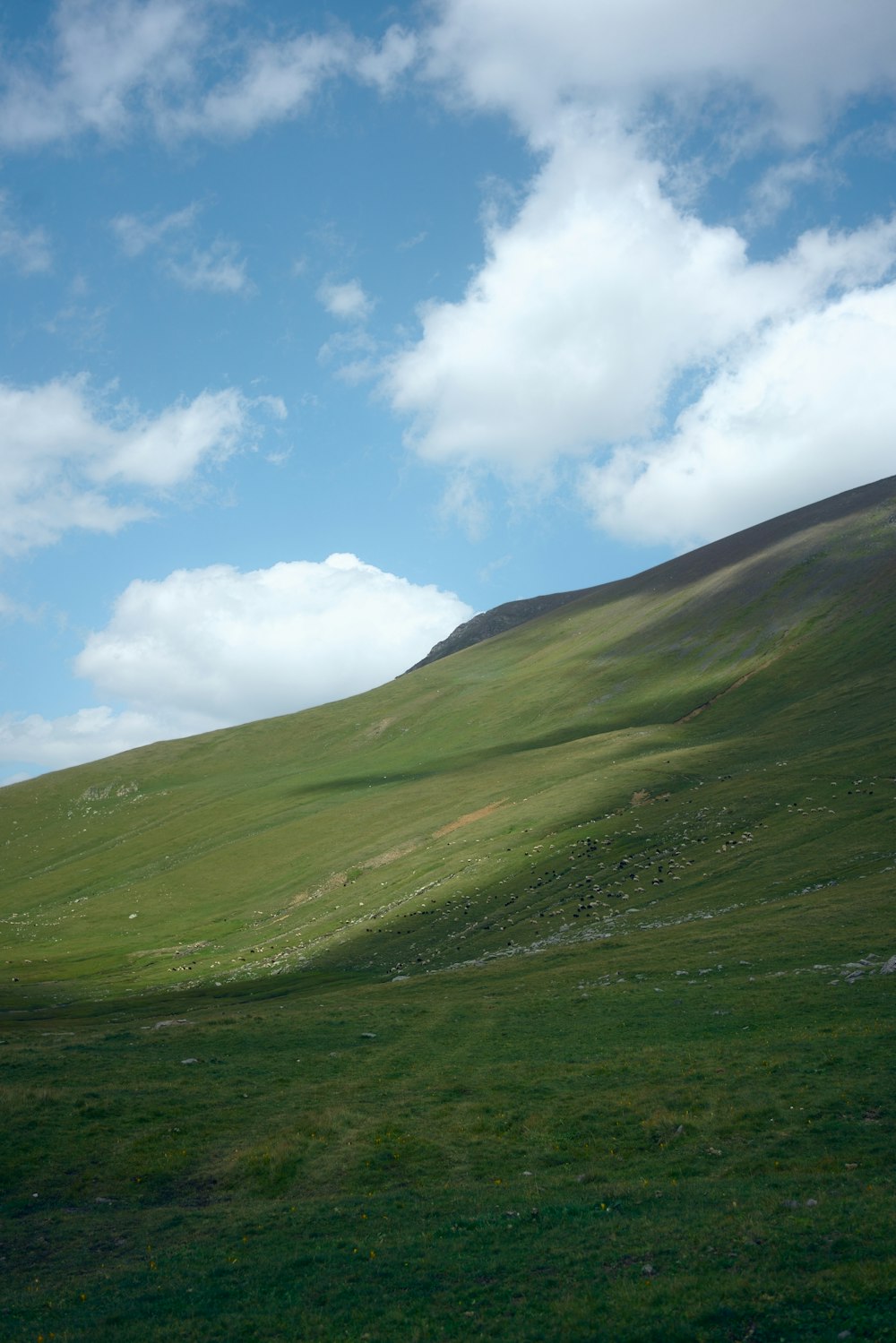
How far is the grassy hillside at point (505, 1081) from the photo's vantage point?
19.0 meters

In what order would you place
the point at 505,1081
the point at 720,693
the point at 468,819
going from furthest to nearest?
the point at 720,693
the point at 468,819
the point at 505,1081

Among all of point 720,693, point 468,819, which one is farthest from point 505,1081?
point 720,693

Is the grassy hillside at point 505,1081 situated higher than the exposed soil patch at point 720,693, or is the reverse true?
the exposed soil patch at point 720,693

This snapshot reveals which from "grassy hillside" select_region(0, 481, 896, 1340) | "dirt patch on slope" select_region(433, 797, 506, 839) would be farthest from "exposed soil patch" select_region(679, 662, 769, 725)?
"dirt patch on slope" select_region(433, 797, 506, 839)

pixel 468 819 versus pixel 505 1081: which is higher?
pixel 468 819

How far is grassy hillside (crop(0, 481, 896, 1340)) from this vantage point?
19047 mm

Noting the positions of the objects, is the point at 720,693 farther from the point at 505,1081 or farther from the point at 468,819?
the point at 505,1081

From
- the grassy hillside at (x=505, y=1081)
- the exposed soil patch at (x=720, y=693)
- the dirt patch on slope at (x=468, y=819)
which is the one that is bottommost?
the grassy hillside at (x=505, y=1081)

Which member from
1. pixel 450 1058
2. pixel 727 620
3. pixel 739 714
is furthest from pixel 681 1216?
pixel 727 620

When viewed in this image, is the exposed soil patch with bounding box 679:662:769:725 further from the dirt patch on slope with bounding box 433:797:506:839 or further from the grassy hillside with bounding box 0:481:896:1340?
the dirt patch on slope with bounding box 433:797:506:839

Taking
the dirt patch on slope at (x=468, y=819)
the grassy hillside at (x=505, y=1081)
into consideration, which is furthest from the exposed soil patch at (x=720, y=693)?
the dirt patch on slope at (x=468, y=819)

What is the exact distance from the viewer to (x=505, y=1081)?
111 ft

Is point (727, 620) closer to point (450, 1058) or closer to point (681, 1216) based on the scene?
point (450, 1058)

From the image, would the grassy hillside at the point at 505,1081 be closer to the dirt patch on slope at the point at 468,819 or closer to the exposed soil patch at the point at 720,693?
the dirt patch on slope at the point at 468,819
